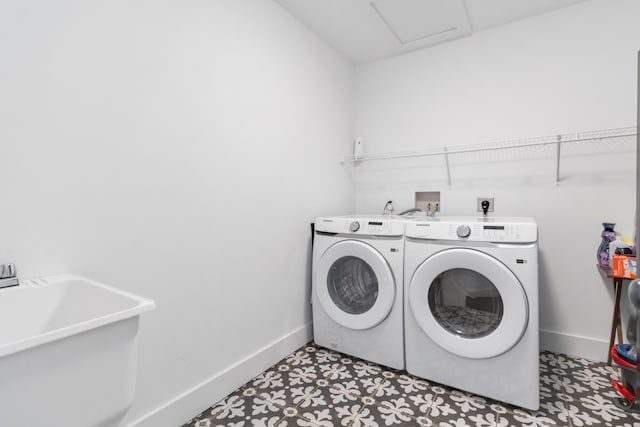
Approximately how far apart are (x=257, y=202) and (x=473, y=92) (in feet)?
5.79

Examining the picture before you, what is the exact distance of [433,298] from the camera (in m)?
1.68

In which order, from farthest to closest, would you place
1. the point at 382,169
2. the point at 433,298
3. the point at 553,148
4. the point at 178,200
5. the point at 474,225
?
the point at 382,169 < the point at 553,148 < the point at 433,298 < the point at 474,225 < the point at 178,200

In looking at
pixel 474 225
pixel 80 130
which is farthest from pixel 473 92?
pixel 80 130

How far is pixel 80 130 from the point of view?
109cm

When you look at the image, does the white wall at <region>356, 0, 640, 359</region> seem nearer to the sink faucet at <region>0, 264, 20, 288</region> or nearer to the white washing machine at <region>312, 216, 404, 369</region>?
the white washing machine at <region>312, 216, 404, 369</region>

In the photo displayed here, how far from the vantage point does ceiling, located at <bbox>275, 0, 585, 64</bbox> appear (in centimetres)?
196

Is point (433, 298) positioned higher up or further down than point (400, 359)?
higher up

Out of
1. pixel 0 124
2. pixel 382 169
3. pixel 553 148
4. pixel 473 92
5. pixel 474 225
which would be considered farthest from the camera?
pixel 382 169

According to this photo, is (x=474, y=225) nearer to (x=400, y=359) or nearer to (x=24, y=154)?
(x=400, y=359)

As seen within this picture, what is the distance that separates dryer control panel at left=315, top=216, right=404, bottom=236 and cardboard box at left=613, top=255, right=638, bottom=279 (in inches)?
45.7

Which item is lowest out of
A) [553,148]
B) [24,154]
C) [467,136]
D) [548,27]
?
[24,154]

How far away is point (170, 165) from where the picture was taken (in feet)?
4.52

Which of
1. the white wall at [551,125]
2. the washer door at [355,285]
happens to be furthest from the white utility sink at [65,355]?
the white wall at [551,125]

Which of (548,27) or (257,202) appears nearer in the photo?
(257,202)
